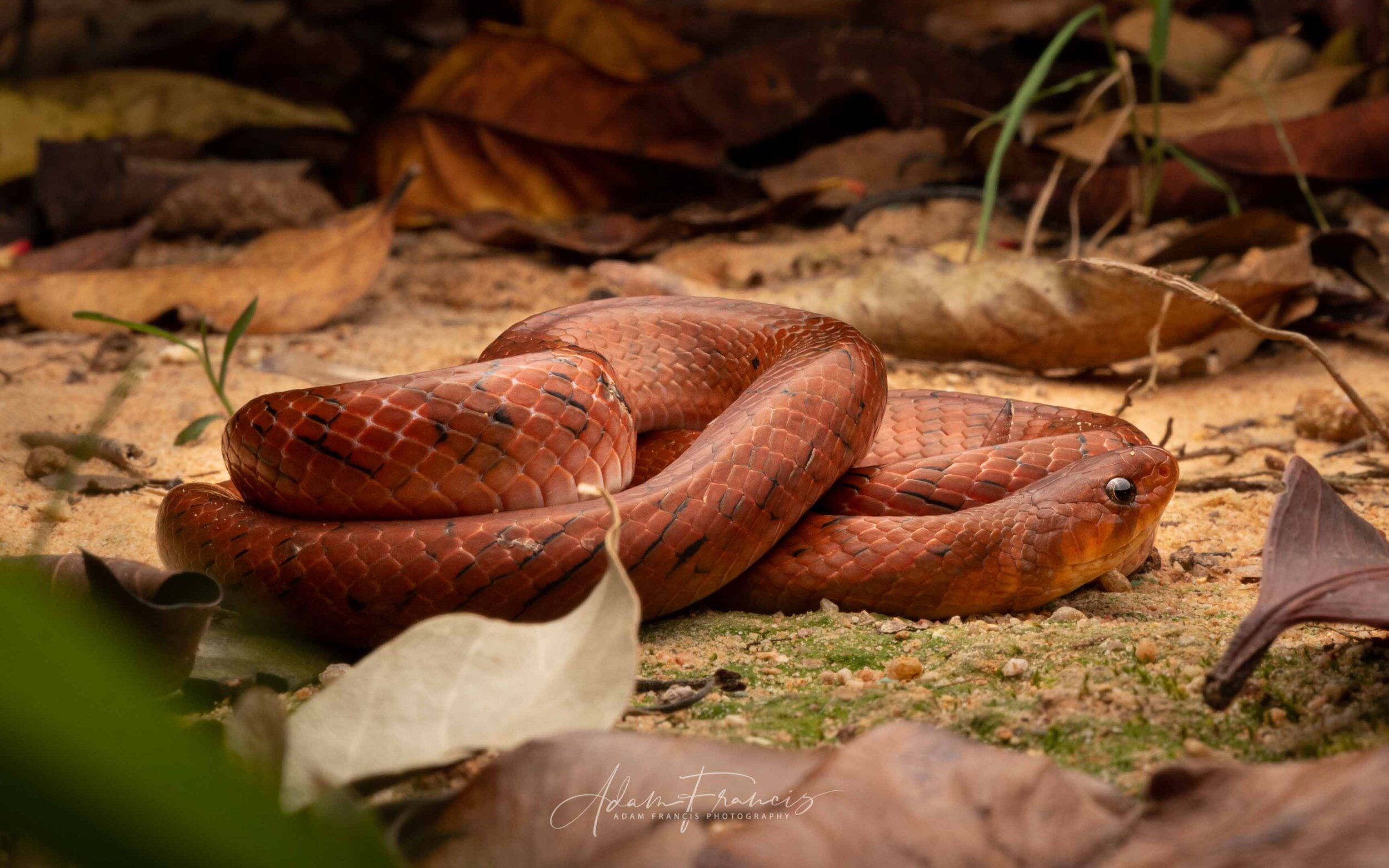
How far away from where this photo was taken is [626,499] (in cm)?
220

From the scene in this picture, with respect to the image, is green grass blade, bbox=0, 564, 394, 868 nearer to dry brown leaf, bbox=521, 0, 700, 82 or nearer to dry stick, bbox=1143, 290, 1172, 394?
dry stick, bbox=1143, 290, 1172, 394

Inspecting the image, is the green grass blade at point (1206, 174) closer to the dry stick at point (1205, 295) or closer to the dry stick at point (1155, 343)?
the dry stick at point (1155, 343)

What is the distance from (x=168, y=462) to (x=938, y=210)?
158 inches

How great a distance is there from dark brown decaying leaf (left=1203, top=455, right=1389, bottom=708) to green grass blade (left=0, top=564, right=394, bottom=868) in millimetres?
1206

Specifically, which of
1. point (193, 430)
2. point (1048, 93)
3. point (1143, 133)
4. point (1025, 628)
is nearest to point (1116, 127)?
point (1048, 93)

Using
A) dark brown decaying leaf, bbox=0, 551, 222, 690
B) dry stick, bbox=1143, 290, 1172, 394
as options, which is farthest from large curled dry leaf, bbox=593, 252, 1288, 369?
dark brown decaying leaf, bbox=0, 551, 222, 690

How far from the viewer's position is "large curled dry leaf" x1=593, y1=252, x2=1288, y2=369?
3.95 m

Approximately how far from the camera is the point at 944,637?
2186mm

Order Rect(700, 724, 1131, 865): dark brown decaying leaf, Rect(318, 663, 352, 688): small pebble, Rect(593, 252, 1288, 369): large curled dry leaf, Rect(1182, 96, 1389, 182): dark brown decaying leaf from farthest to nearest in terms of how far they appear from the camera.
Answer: Rect(1182, 96, 1389, 182): dark brown decaying leaf < Rect(593, 252, 1288, 369): large curled dry leaf < Rect(318, 663, 352, 688): small pebble < Rect(700, 724, 1131, 865): dark brown decaying leaf

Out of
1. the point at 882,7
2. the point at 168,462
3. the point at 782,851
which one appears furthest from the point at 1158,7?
the point at 782,851

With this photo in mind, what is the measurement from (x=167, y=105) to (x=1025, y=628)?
6129 millimetres

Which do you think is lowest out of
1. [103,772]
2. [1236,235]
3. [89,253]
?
[89,253]

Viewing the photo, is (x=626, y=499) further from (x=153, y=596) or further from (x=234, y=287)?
(x=234, y=287)

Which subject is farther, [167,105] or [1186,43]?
[167,105]
